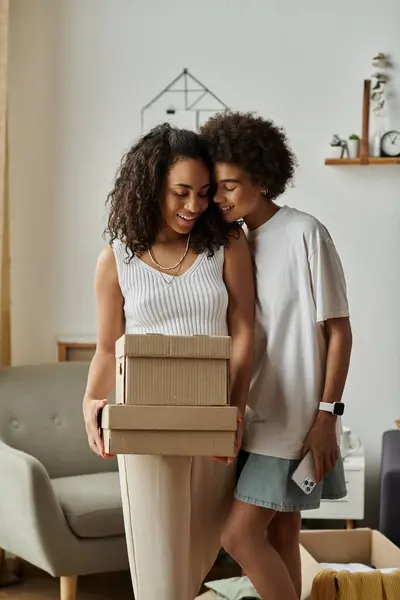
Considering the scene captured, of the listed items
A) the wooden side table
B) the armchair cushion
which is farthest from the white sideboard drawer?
the wooden side table

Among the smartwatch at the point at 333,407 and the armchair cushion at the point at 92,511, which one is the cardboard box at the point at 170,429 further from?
the armchair cushion at the point at 92,511

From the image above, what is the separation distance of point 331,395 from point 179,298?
40 cm

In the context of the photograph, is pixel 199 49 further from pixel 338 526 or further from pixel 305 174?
pixel 338 526

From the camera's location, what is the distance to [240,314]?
2.06m

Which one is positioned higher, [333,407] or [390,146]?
[390,146]

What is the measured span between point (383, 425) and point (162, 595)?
219 centimetres

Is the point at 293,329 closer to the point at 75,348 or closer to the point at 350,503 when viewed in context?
the point at 350,503

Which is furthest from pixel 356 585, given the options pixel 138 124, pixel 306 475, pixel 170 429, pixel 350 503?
pixel 138 124

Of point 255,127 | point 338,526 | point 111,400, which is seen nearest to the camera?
point 255,127

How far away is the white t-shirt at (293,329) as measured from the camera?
2.05 metres

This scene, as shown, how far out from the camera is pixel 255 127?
2.09 m

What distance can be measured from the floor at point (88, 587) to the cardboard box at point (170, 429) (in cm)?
173

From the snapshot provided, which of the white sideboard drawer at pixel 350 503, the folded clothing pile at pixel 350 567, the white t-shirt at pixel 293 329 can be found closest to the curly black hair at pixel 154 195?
the white t-shirt at pixel 293 329

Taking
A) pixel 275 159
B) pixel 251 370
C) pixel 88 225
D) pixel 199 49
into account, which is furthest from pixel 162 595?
pixel 199 49
